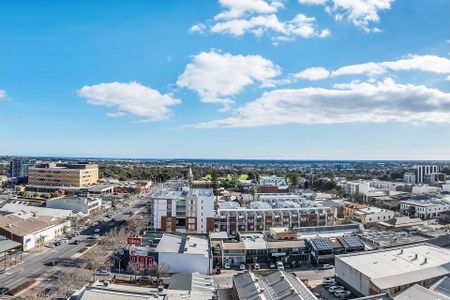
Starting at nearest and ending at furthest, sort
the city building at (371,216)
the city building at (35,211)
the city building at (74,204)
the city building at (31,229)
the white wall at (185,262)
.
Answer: the white wall at (185,262), the city building at (31,229), the city building at (35,211), the city building at (371,216), the city building at (74,204)

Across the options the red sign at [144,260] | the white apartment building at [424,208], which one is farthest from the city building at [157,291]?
the white apartment building at [424,208]

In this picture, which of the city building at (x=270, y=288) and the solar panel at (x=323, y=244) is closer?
the city building at (x=270, y=288)

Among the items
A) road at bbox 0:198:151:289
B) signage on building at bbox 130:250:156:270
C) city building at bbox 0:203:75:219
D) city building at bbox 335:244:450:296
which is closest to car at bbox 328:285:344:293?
city building at bbox 335:244:450:296

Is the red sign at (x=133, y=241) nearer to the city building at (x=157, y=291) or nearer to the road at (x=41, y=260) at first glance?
the road at (x=41, y=260)

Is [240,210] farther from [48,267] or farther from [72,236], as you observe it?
[48,267]

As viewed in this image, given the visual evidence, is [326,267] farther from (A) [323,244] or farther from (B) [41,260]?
(B) [41,260]

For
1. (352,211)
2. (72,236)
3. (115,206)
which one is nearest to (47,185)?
(115,206)
